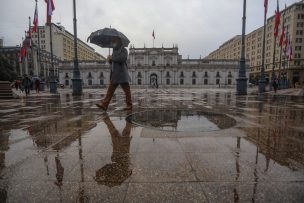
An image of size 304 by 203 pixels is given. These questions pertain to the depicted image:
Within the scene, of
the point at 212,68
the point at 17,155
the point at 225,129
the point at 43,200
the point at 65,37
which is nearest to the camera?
the point at 43,200

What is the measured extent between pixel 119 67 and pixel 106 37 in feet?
4.26

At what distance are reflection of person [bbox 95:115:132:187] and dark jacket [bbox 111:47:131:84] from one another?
3589 mm

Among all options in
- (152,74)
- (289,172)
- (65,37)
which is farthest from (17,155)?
(65,37)

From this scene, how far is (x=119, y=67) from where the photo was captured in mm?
6996

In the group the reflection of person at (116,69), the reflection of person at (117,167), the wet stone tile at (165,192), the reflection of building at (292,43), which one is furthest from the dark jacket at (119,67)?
the reflection of building at (292,43)

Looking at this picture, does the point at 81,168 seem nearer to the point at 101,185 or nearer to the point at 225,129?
the point at 101,185

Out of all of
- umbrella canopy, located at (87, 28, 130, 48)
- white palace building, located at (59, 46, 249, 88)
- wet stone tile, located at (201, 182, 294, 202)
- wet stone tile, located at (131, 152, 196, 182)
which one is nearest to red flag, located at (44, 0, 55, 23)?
umbrella canopy, located at (87, 28, 130, 48)

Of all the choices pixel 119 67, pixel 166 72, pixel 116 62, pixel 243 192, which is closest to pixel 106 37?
pixel 116 62

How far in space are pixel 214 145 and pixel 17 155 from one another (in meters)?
2.83

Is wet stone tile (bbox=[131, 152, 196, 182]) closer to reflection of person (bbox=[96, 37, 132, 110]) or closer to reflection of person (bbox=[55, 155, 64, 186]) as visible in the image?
reflection of person (bbox=[55, 155, 64, 186])

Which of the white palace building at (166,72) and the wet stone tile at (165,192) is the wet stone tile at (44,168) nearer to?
the wet stone tile at (165,192)

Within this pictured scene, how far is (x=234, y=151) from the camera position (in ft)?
9.72

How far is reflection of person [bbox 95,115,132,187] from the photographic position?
2.10 metres

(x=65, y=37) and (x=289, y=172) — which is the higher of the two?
(x=65, y=37)
